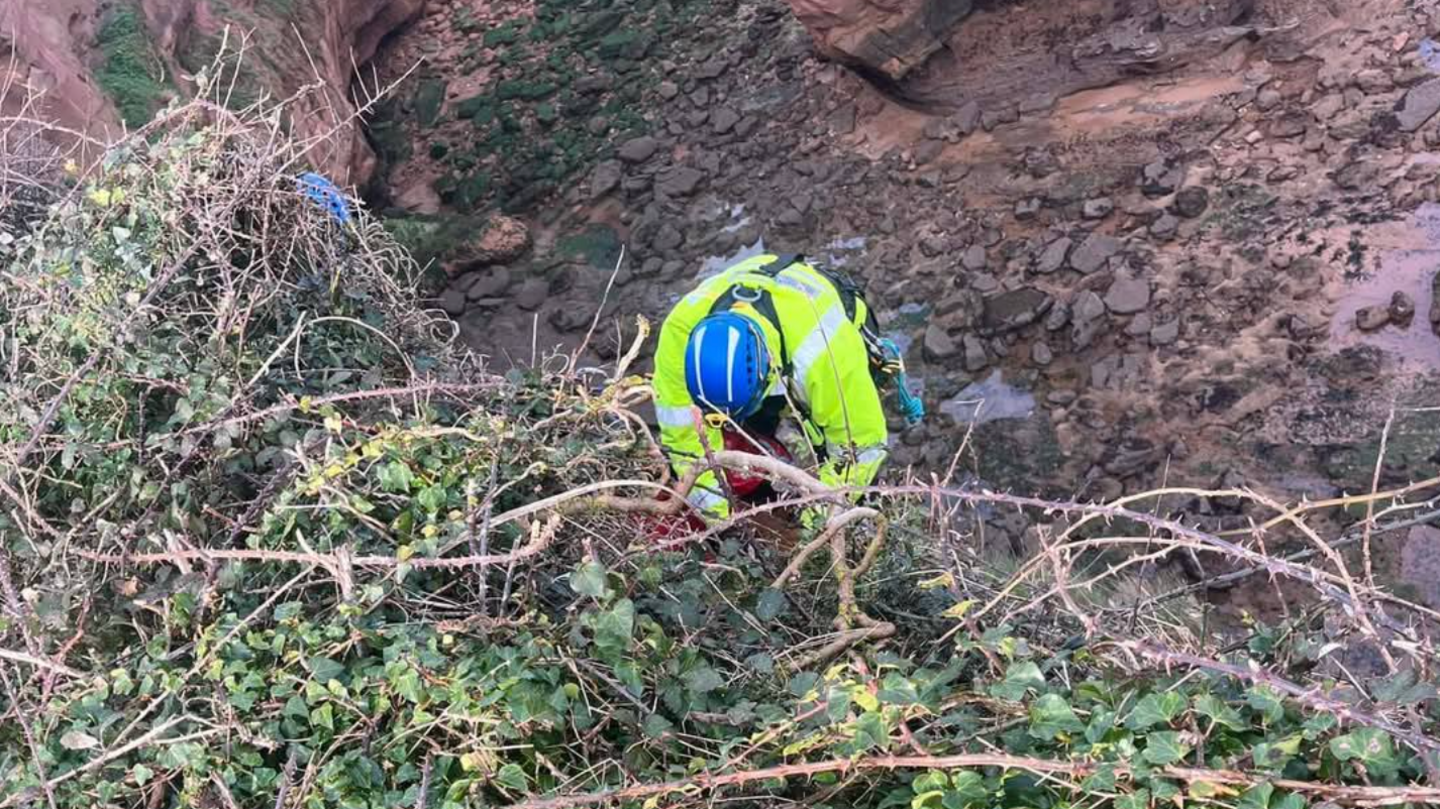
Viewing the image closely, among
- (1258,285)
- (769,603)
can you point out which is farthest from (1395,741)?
(1258,285)

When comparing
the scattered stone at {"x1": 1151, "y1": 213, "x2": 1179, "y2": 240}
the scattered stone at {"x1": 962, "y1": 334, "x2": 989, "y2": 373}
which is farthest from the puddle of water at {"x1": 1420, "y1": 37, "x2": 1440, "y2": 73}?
the scattered stone at {"x1": 962, "y1": 334, "x2": 989, "y2": 373}

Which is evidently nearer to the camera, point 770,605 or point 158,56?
point 770,605

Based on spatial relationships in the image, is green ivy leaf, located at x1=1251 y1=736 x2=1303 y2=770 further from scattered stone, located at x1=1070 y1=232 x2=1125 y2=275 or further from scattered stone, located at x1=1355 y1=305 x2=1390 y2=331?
scattered stone, located at x1=1070 y1=232 x2=1125 y2=275

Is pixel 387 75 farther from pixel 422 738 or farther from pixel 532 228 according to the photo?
pixel 422 738

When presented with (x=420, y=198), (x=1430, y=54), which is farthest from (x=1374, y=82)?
(x=420, y=198)

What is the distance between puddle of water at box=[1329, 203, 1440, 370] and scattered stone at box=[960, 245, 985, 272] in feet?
6.11

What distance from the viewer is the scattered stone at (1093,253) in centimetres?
657

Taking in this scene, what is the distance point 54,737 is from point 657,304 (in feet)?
17.9

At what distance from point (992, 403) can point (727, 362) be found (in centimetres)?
311

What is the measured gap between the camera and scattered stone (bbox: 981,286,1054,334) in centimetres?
645

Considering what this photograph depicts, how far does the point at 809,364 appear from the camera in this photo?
3.69 meters

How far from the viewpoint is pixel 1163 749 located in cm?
156

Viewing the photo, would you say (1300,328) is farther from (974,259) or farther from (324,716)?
(324,716)

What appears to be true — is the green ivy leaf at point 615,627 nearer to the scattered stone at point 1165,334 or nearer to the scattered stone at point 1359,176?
the scattered stone at point 1165,334
